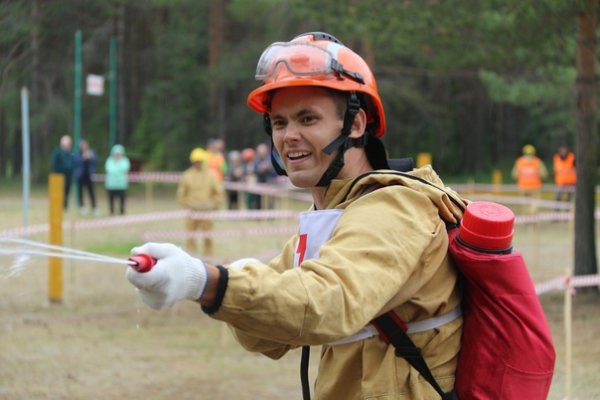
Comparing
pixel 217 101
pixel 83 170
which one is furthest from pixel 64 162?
pixel 217 101

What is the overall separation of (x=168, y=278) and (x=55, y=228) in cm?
880

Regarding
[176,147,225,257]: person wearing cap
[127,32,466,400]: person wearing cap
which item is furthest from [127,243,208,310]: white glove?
[176,147,225,257]: person wearing cap

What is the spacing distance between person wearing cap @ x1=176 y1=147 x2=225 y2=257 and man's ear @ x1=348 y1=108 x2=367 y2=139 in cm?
1218

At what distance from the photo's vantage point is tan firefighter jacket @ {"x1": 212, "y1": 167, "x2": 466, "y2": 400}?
2043 mm

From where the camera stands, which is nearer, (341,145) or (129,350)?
(341,145)

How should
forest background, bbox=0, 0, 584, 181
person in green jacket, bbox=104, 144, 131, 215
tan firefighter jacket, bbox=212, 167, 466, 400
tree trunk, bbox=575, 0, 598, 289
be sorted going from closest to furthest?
tan firefighter jacket, bbox=212, 167, 466, 400 → tree trunk, bbox=575, 0, 598, 289 → person in green jacket, bbox=104, 144, 131, 215 → forest background, bbox=0, 0, 584, 181

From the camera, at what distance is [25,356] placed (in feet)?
27.2

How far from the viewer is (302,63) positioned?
2.51 meters

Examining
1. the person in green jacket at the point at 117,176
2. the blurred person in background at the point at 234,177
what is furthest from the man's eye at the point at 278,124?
the blurred person in background at the point at 234,177

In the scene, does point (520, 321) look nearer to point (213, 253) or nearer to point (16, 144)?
point (213, 253)

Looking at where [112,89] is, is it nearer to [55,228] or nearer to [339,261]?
[55,228]

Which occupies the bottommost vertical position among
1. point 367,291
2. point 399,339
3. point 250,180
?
point 250,180

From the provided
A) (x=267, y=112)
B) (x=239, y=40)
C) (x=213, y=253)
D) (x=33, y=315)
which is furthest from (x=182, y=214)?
(x=239, y=40)

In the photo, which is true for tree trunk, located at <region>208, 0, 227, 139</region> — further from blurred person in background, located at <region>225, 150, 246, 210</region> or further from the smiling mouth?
the smiling mouth
